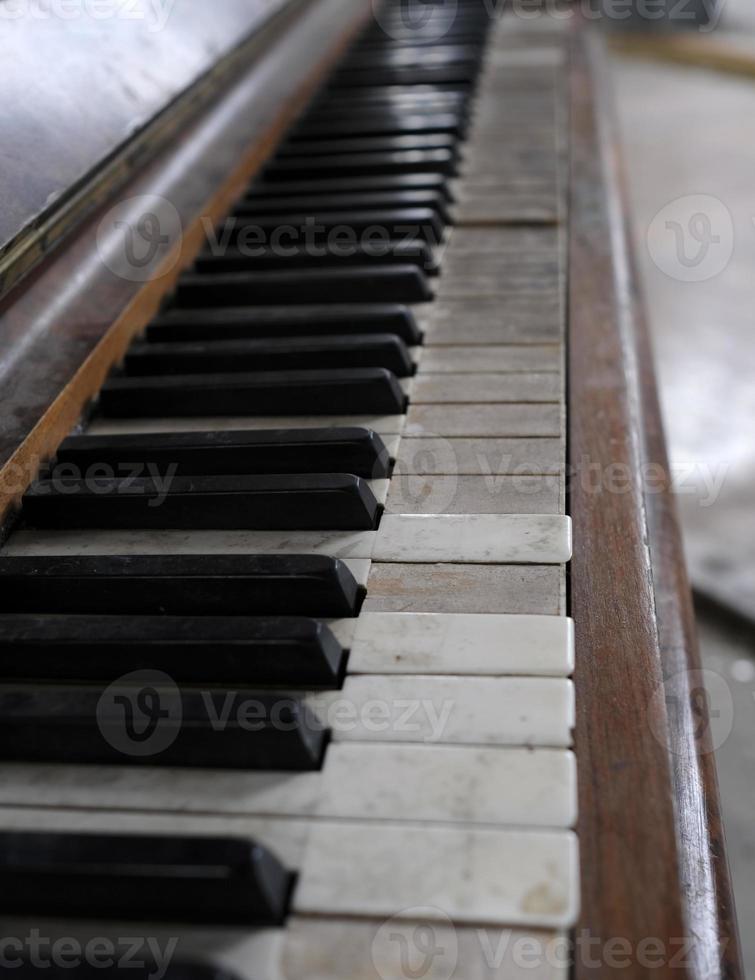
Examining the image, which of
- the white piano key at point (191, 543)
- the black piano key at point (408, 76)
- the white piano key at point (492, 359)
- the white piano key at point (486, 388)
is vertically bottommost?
the white piano key at point (191, 543)

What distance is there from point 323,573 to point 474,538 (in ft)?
0.59

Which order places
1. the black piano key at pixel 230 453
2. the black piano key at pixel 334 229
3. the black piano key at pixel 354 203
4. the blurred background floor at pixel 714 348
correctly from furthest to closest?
the blurred background floor at pixel 714 348, the black piano key at pixel 354 203, the black piano key at pixel 334 229, the black piano key at pixel 230 453

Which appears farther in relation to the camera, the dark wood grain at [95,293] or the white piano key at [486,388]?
the white piano key at [486,388]

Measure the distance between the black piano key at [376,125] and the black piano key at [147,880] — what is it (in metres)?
1.84

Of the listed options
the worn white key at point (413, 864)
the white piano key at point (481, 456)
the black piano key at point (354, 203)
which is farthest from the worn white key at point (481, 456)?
the black piano key at point (354, 203)

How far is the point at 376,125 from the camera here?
2.27 meters

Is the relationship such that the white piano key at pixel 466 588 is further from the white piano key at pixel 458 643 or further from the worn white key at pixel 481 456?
the worn white key at pixel 481 456

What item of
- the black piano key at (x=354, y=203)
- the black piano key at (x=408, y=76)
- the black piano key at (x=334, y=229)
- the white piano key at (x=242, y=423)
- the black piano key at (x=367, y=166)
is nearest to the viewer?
the white piano key at (x=242, y=423)

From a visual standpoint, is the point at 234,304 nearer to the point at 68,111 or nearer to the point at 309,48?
the point at 68,111

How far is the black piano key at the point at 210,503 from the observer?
3.51ft

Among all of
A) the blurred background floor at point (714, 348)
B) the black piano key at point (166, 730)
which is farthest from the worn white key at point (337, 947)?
the blurred background floor at point (714, 348)

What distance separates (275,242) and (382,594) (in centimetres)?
98

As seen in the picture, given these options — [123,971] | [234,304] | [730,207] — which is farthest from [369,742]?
[730,207]

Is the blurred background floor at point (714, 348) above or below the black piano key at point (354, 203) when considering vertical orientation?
below
